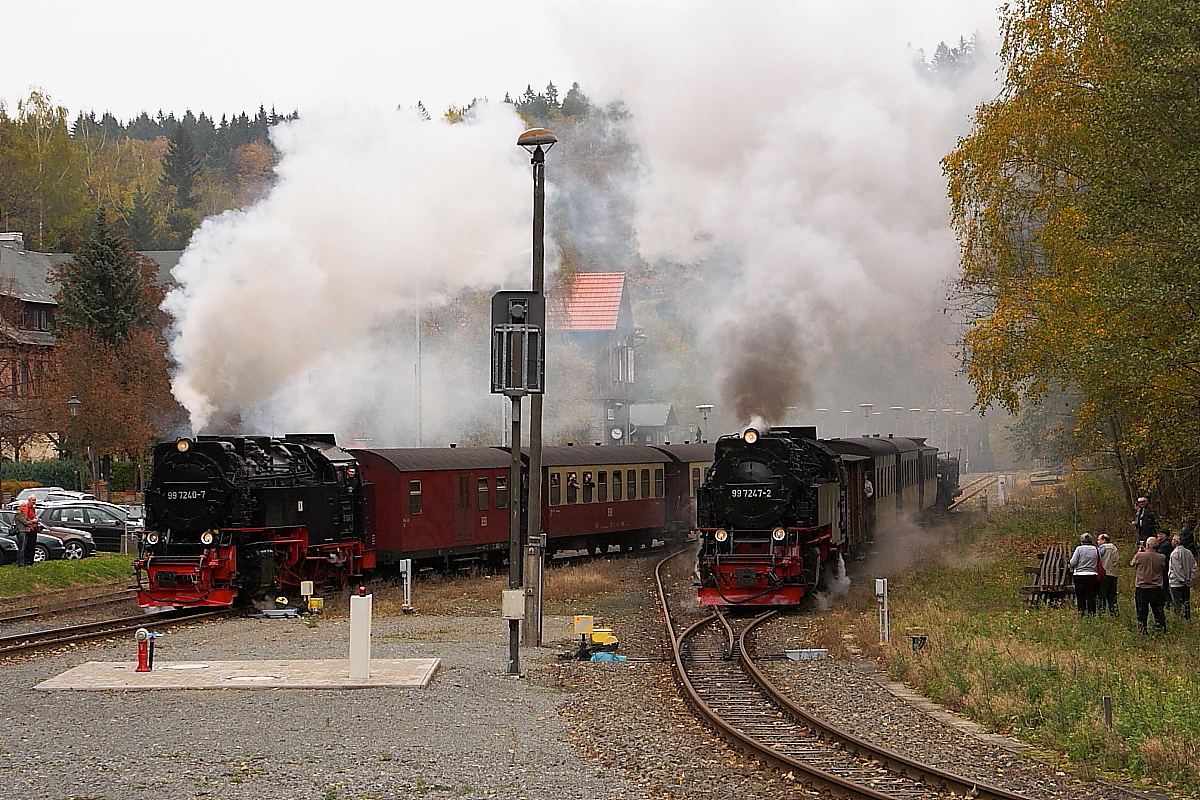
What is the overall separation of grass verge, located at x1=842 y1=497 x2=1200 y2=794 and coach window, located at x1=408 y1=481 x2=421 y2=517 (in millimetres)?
8256

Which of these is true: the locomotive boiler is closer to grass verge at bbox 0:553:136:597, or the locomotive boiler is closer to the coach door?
the coach door

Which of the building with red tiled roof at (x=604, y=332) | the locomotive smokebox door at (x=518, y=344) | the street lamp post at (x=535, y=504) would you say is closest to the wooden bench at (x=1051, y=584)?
the street lamp post at (x=535, y=504)

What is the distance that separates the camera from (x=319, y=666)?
14.6 meters

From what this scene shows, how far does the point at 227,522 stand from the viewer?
20312 millimetres

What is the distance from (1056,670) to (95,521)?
25864 millimetres

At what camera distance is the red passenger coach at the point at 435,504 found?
24031 mm

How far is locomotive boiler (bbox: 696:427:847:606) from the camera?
20266 mm

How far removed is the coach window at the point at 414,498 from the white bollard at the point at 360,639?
10.8 metres

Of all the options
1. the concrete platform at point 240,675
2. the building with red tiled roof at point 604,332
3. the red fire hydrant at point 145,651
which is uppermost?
the building with red tiled roof at point 604,332

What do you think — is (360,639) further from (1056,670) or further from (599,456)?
(599,456)

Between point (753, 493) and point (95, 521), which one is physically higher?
point (753, 493)

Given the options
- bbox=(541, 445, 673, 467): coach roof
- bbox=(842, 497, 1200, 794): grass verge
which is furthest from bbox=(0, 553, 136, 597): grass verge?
bbox=(842, 497, 1200, 794): grass verge

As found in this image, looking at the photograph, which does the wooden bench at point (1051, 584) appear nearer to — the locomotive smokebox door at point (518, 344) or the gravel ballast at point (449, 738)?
the gravel ballast at point (449, 738)

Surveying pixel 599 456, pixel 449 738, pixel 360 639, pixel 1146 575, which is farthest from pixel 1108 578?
pixel 599 456
